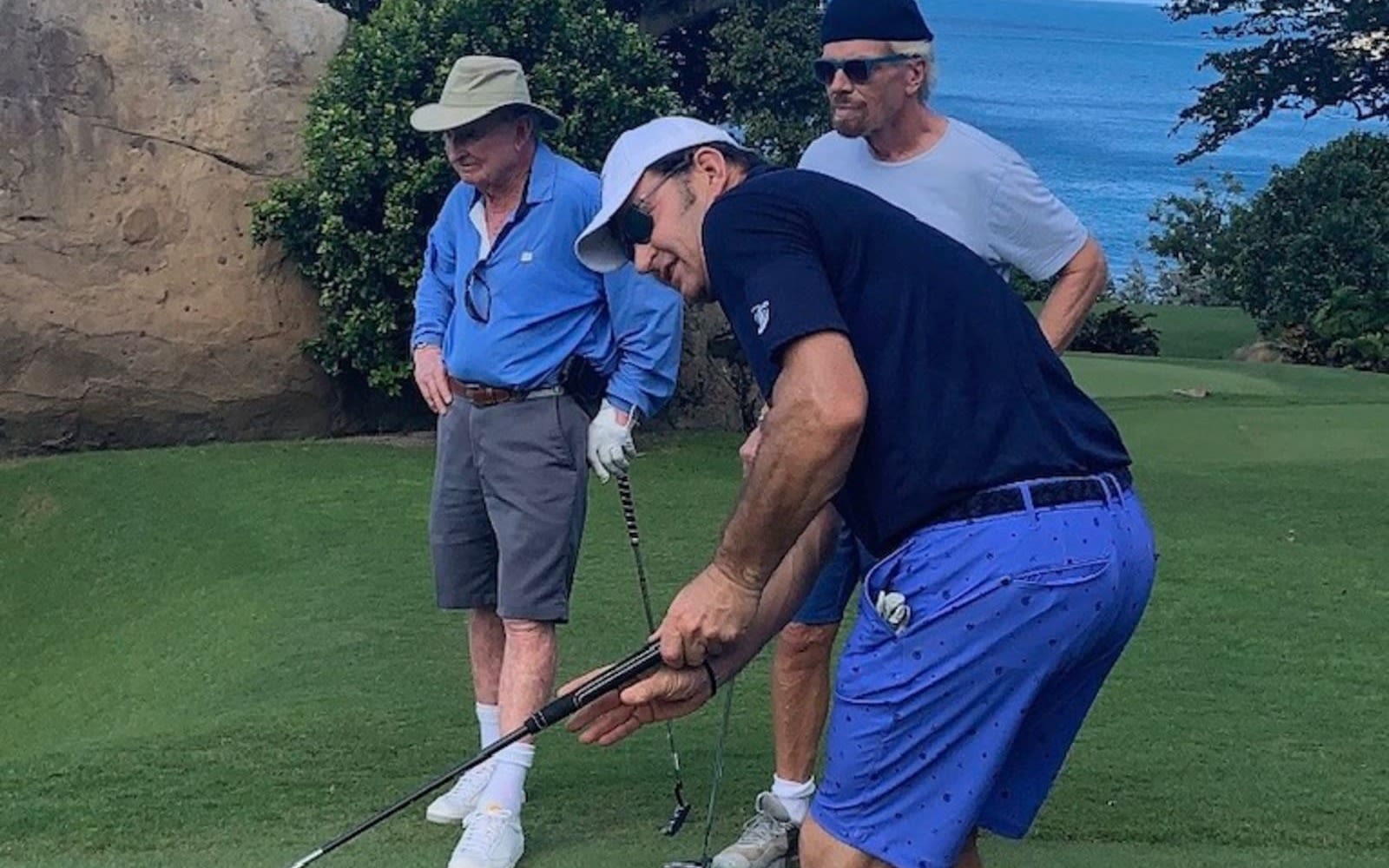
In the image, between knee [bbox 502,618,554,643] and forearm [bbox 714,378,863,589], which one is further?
knee [bbox 502,618,554,643]

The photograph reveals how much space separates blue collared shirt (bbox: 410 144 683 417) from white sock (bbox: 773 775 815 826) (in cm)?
101

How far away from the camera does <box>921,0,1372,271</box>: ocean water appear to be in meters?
52.9

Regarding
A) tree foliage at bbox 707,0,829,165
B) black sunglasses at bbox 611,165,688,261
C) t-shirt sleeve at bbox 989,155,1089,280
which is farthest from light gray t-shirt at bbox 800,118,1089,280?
tree foliage at bbox 707,0,829,165

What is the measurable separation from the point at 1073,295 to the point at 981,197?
35cm

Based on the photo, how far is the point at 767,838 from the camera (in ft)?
15.3

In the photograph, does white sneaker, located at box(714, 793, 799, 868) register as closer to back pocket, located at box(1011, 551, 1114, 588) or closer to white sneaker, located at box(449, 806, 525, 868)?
white sneaker, located at box(449, 806, 525, 868)

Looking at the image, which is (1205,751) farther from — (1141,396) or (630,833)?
(1141,396)

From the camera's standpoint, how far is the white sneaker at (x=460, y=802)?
5.01 m

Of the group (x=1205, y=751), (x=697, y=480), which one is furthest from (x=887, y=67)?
(x=697, y=480)

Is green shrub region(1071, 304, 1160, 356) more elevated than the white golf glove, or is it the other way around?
the white golf glove

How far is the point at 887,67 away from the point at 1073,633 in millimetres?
1700

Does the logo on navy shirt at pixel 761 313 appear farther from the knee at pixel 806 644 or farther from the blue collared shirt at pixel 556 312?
the blue collared shirt at pixel 556 312

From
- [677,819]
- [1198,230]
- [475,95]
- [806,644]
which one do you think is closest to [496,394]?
[475,95]

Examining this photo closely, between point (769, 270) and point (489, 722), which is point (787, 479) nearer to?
point (769, 270)
